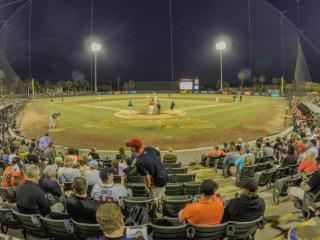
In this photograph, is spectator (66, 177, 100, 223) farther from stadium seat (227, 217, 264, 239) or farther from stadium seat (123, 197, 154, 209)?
stadium seat (227, 217, 264, 239)

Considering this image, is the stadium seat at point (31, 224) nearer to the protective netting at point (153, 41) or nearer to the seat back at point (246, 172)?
the seat back at point (246, 172)

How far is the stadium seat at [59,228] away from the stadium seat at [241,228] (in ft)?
7.55

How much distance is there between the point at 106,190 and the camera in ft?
21.5

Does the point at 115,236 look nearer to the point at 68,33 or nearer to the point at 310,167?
the point at 310,167

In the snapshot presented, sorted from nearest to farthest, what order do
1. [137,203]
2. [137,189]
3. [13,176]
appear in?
[137,203] < [13,176] < [137,189]

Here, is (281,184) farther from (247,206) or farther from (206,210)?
(206,210)

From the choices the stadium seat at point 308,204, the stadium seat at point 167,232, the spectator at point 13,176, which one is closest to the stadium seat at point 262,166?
the stadium seat at point 308,204

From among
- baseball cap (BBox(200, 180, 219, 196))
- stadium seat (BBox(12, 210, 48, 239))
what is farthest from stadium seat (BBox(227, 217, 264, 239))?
stadium seat (BBox(12, 210, 48, 239))

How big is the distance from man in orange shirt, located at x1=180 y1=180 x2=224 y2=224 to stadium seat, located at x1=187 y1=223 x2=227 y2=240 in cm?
16

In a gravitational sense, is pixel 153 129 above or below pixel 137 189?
below

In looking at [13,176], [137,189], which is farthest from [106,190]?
[13,176]

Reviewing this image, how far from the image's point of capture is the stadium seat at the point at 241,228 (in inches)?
217

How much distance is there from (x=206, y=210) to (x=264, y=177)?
457cm

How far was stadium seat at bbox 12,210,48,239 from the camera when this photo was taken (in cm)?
586
